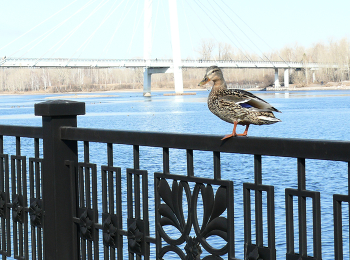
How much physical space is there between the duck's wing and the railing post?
2.09 ft

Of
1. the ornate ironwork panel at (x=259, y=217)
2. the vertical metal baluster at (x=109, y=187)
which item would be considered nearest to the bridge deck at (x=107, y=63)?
the vertical metal baluster at (x=109, y=187)

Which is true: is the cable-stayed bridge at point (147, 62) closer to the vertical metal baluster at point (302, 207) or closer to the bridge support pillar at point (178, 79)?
the bridge support pillar at point (178, 79)

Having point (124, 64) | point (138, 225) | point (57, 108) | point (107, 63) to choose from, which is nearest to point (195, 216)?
point (138, 225)

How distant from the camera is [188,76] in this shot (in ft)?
330

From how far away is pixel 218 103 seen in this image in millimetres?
1987

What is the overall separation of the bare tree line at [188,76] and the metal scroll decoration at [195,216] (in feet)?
229

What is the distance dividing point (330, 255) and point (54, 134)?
690cm

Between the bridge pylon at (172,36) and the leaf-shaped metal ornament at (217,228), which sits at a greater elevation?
the bridge pylon at (172,36)

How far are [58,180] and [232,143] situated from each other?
2.91ft

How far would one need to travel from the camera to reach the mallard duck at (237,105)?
1916 mm

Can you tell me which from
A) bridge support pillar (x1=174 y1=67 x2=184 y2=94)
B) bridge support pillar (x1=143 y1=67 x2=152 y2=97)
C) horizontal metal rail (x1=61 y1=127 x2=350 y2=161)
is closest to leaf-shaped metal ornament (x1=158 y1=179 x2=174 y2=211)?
horizontal metal rail (x1=61 y1=127 x2=350 y2=161)

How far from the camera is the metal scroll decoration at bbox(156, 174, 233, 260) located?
1690 millimetres

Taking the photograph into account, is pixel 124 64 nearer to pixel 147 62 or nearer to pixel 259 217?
pixel 147 62

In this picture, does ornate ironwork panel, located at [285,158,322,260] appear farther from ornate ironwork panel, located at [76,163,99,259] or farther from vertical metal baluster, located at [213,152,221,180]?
ornate ironwork panel, located at [76,163,99,259]
